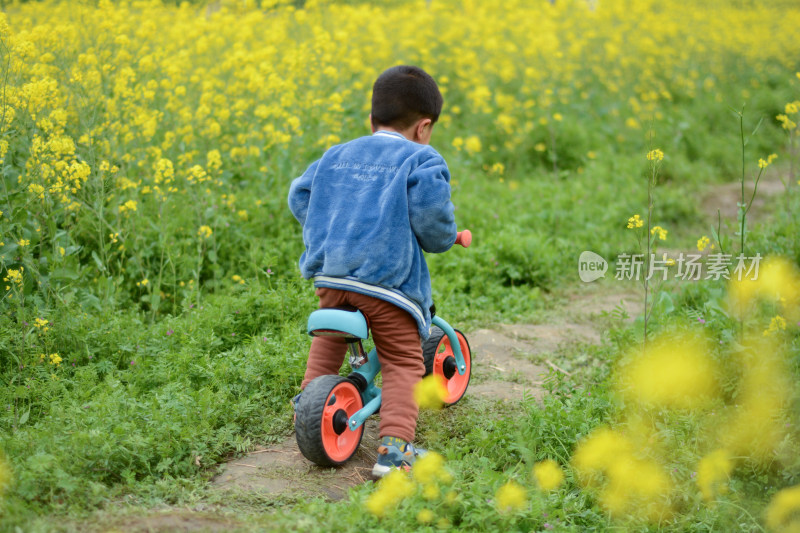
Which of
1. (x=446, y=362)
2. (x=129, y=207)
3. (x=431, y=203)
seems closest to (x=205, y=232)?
(x=129, y=207)

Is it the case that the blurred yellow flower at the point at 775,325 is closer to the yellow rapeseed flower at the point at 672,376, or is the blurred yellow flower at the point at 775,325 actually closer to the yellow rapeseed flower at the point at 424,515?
the yellow rapeseed flower at the point at 672,376

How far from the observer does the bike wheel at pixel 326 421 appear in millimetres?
2721

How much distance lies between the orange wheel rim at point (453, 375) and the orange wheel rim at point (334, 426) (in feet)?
1.90

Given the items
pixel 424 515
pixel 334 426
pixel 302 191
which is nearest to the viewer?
pixel 424 515

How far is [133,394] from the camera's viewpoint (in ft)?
10.6

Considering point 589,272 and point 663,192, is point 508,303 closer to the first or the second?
point 589,272

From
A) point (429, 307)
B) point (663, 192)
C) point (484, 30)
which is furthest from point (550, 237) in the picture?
point (484, 30)

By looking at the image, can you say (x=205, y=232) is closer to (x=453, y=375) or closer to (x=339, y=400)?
(x=453, y=375)

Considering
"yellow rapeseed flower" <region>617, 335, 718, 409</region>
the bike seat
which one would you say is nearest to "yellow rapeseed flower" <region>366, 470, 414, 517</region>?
the bike seat

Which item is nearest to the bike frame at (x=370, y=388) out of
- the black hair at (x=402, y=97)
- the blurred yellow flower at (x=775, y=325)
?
the black hair at (x=402, y=97)

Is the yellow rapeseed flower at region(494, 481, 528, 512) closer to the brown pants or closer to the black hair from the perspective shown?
the brown pants

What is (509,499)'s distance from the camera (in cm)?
235

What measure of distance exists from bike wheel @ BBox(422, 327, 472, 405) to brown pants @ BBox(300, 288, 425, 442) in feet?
1.42

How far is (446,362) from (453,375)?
105 millimetres
